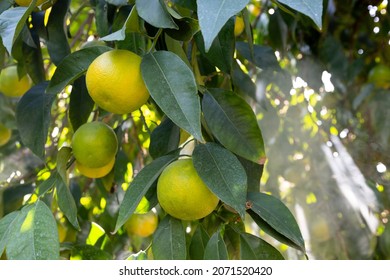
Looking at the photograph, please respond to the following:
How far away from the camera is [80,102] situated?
3.49 feet

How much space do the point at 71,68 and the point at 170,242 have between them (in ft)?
0.96

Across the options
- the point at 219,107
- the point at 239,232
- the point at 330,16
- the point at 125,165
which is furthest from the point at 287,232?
the point at 330,16

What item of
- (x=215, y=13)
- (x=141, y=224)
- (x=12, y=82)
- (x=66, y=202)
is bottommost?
(x=141, y=224)

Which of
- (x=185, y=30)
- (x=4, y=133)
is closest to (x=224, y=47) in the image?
(x=185, y=30)

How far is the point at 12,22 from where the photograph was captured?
0.78 m

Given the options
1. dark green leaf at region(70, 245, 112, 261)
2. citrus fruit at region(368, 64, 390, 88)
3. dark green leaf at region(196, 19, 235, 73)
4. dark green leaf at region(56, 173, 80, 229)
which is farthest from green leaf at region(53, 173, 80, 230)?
citrus fruit at region(368, 64, 390, 88)

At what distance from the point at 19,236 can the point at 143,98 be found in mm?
249

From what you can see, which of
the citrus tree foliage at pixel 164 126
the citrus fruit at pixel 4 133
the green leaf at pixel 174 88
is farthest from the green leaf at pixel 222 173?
the citrus fruit at pixel 4 133

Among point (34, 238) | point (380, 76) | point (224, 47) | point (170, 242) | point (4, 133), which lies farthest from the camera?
point (380, 76)

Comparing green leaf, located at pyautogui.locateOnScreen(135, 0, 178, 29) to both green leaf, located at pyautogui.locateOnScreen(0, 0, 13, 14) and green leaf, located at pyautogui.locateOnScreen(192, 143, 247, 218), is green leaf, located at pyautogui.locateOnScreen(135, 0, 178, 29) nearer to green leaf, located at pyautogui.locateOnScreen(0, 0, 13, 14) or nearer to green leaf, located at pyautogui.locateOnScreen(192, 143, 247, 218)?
green leaf, located at pyautogui.locateOnScreen(192, 143, 247, 218)

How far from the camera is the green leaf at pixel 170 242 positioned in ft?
2.64

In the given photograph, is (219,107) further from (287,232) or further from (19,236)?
(19,236)

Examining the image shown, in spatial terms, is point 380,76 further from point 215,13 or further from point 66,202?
point 215,13
